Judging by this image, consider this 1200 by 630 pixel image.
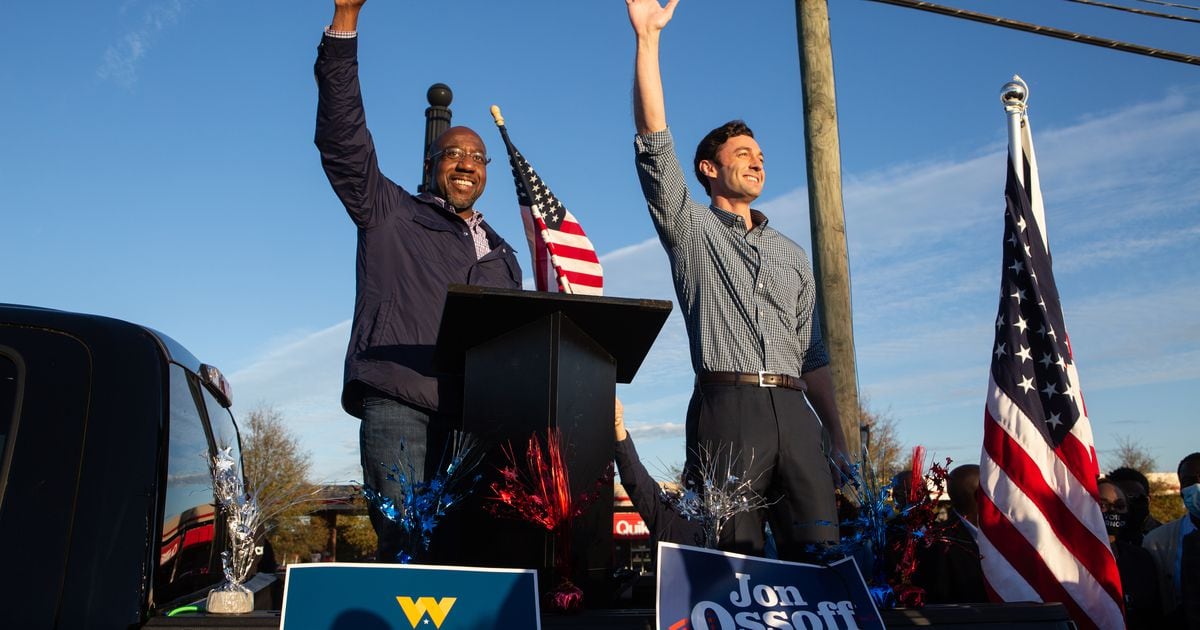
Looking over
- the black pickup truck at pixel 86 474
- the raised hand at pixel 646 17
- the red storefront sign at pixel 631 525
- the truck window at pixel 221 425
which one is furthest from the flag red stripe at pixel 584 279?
the red storefront sign at pixel 631 525

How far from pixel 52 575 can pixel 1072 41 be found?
9228 millimetres

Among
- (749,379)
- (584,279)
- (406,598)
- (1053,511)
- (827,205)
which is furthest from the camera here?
(827,205)

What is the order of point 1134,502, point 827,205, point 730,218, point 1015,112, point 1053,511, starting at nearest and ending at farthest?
point 730,218
point 1053,511
point 1015,112
point 827,205
point 1134,502

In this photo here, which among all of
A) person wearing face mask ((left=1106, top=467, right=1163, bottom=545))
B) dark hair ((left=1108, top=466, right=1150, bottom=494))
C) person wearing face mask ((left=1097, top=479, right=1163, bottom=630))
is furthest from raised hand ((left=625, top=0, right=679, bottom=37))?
dark hair ((left=1108, top=466, right=1150, bottom=494))

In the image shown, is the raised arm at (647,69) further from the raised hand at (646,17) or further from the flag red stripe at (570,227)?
the flag red stripe at (570,227)

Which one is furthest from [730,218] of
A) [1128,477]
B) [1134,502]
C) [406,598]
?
[1128,477]

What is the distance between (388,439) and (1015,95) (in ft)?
11.5

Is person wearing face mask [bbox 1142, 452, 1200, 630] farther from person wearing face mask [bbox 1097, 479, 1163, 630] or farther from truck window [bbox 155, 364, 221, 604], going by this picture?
truck window [bbox 155, 364, 221, 604]

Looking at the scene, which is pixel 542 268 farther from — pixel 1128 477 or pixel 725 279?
pixel 1128 477

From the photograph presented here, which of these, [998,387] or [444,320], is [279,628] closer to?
[444,320]

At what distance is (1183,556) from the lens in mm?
5297

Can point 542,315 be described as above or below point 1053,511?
above

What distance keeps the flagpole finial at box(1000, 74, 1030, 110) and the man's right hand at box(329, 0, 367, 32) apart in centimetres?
321

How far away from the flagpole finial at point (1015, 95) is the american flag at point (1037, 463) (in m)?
0.60
